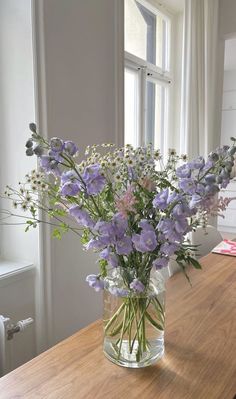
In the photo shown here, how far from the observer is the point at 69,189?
0.69 meters

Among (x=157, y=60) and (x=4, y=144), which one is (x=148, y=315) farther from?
(x=157, y=60)

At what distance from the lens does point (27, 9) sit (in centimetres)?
138

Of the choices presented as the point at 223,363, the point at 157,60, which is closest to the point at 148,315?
the point at 223,363

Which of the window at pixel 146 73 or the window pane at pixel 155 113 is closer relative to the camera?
the window at pixel 146 73

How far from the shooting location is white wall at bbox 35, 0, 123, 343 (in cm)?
145

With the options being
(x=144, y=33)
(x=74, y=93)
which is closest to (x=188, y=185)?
(x=74, y=93)

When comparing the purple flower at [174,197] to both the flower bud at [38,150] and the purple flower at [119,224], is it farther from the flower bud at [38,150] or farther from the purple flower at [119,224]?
the flower bud at [38,150]

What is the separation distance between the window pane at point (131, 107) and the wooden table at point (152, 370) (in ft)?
5.51

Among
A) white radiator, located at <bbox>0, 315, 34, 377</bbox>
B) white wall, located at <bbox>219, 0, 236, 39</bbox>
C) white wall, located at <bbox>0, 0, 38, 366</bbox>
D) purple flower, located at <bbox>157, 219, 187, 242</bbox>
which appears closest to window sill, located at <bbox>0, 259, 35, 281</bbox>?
white wall, located at <bbox>0, 0, 38, 366</bbox>

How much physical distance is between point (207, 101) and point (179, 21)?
765mm

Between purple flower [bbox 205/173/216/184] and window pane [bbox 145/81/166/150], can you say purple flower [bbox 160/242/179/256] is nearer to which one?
purple flower [bbox 205/173/216/184]

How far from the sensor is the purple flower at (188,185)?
714 mm

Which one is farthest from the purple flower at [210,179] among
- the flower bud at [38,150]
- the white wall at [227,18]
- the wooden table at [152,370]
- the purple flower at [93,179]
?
the white wall at [227,18]

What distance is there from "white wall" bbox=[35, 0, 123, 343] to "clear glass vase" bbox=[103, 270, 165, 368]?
2.40 feet
